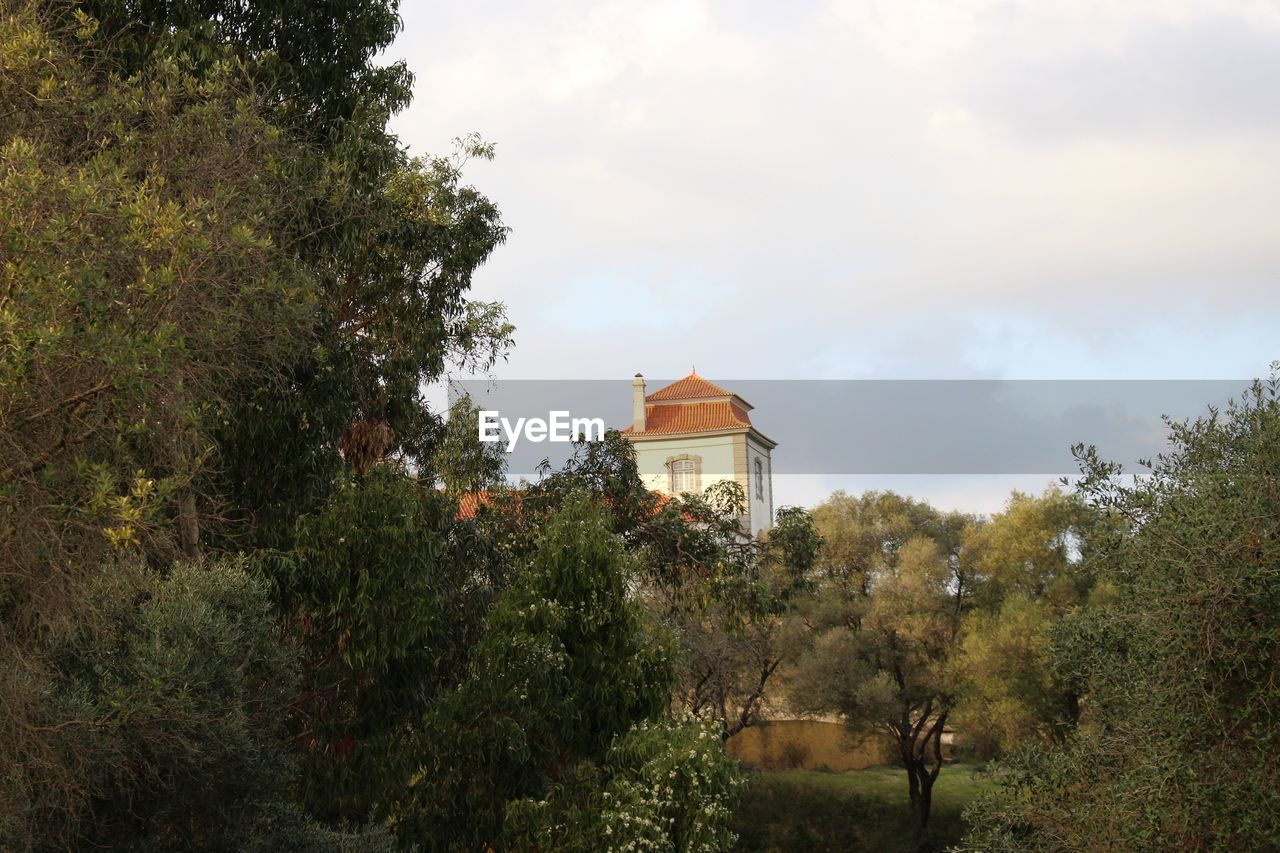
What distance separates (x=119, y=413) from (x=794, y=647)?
91.2ft

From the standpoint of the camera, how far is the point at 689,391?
5634 centimetres

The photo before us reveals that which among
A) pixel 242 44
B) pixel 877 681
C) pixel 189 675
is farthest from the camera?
pixel 877 681

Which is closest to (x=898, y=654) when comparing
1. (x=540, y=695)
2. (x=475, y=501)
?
(x=475, y=501)

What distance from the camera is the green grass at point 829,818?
31.1m

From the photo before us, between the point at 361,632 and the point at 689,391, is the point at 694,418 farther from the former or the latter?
the point at 361,632

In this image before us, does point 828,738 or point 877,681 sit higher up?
point 877,681

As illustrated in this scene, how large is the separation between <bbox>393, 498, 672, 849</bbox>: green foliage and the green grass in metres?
18.6

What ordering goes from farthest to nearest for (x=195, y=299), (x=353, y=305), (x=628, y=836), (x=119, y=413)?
(x=353, y=305) → (x=628, y=836) → (x=195, y=299) → (x=119, y=413)

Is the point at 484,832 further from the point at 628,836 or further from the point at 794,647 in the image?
the point at 794,647

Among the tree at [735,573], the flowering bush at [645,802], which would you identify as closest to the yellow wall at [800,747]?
the tree at [735,573]

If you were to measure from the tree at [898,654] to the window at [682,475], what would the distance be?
17753 millimetres

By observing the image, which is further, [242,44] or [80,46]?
[242,44]

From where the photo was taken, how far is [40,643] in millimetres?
8656

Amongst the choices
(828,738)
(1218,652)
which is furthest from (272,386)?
(828,738)
